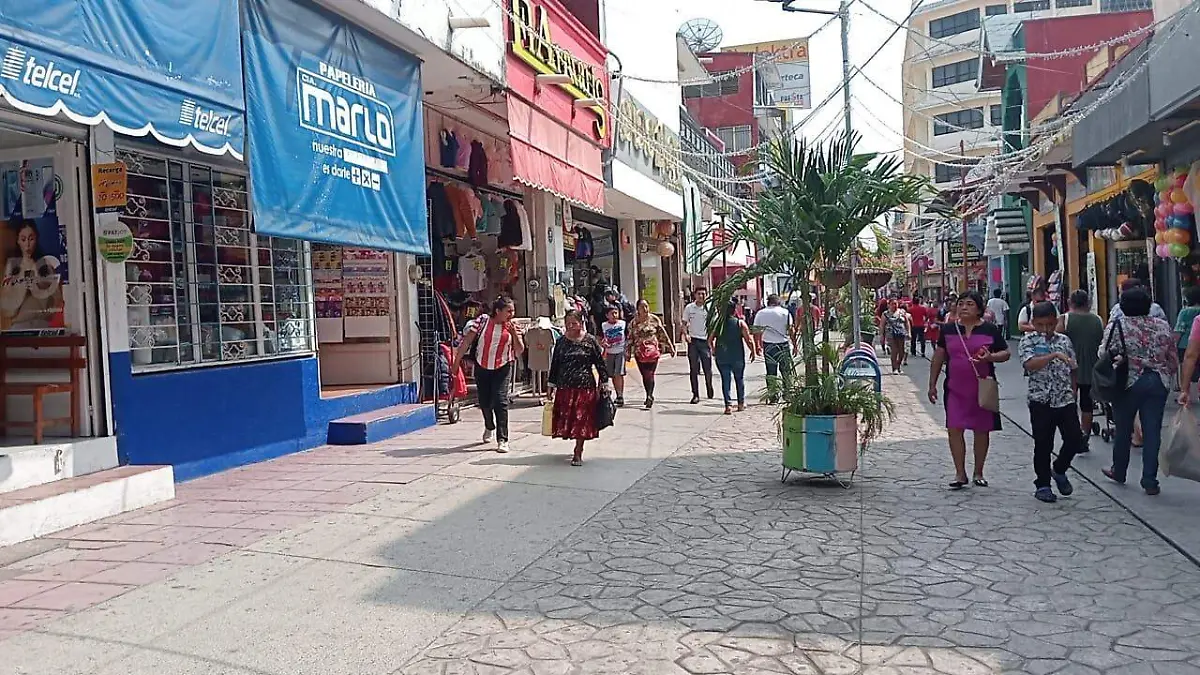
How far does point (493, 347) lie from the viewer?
10305 mm

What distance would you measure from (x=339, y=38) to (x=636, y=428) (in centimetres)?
579

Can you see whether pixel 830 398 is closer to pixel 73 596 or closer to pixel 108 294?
pixel 73 596

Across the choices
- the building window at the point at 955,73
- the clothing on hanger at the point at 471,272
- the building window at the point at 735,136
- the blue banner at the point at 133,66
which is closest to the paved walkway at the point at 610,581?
the blue banner at the point at 133,66

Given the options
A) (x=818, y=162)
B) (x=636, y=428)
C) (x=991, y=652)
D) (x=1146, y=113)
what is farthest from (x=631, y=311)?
(x=991, y=652)

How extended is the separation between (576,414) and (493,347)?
4.64ft

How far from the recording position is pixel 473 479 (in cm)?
873

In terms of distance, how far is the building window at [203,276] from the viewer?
8469 millimetres

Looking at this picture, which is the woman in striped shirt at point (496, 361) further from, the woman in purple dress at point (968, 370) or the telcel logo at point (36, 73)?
the telcel logo at point (36, 73)

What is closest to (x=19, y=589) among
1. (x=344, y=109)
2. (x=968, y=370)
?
(x=344, y=109)

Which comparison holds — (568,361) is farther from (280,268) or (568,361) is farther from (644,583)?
(644,583)

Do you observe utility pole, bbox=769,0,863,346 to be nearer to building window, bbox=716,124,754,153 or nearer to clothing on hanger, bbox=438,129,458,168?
clothing on hanger, bbox=438,129,458,168

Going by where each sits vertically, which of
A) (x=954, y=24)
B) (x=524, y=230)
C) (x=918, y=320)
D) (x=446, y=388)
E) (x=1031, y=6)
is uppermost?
(x=954, y=24)

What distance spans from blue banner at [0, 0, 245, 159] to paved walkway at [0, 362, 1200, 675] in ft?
9.24

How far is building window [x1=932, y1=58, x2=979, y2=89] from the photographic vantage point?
62875 mm
